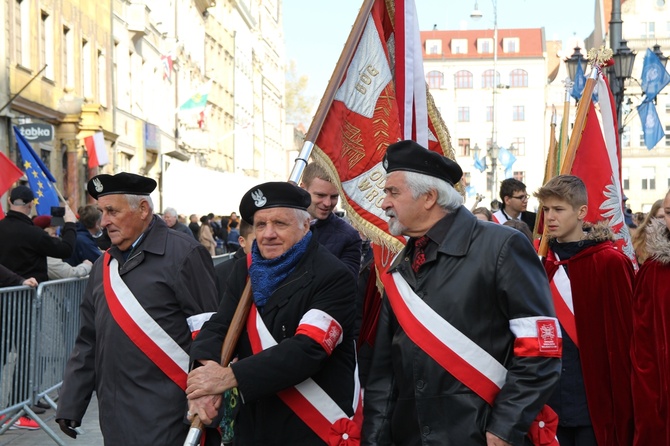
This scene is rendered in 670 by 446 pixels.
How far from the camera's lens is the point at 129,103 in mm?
35281

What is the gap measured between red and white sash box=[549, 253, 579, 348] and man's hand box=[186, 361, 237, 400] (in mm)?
2583

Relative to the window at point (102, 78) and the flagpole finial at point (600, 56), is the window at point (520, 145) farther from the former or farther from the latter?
the flagpole finial at point (600, 56)

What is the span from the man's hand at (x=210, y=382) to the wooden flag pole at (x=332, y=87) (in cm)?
98

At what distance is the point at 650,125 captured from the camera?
24.8 m

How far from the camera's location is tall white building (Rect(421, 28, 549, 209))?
4183 inches

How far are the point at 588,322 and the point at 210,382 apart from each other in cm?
268

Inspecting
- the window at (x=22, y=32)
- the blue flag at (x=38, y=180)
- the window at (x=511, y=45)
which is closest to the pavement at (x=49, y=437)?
the blue flag at (x=38, y=180)

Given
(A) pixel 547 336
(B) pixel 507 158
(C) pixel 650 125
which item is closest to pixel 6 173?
(A) pixel 547 336

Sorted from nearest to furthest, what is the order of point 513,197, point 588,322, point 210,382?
point 210,382 → point 588,322 → point 513,197

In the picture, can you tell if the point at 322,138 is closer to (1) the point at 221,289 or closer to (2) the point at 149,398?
(2) the point at 149,398

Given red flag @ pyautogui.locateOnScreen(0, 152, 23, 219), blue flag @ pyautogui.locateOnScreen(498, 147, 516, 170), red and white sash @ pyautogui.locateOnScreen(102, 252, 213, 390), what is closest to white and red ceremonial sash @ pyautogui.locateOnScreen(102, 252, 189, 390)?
red and white sash @ pyautogui.locateOnScreen(102, 252, 213, 390)

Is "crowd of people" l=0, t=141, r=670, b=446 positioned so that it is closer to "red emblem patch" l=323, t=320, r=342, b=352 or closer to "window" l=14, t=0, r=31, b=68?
"red emblem patch" l=323, t=320, r=342, b=352

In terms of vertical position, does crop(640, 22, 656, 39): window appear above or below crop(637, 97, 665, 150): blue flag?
above

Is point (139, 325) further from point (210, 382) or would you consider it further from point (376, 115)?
point (376, 115)
